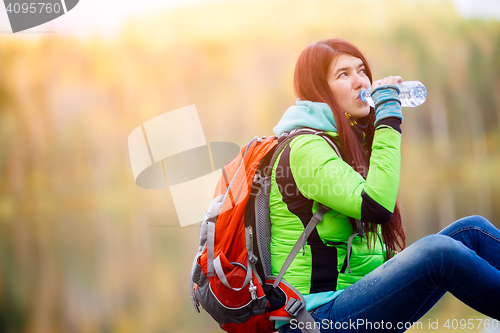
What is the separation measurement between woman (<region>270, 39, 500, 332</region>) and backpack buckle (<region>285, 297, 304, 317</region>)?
2cm

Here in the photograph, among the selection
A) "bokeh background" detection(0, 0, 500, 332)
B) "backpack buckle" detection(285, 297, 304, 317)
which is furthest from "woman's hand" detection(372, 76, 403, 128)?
"bokeh background" detection(0, 0, 500, 332)

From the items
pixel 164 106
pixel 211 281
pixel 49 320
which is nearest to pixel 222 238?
pixel 211 281

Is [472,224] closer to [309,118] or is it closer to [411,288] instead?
[411,288]

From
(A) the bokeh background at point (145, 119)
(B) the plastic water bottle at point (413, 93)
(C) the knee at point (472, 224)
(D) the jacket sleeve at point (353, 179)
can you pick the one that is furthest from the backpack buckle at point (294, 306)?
(A) the bokeh background at point (145, 119)

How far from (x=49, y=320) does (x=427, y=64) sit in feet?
8.11

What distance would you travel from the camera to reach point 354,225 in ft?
2.82

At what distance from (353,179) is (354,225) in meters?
0.13

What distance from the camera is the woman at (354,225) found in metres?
0.73

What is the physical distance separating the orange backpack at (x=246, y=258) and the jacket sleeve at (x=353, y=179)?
2.3 inches

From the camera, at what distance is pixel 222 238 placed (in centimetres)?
89

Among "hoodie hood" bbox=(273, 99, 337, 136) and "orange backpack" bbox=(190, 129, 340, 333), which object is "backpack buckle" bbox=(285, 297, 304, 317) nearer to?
"orange backpack" bbox=(190, 129, 340, 333)

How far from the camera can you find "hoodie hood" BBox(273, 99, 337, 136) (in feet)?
2.92

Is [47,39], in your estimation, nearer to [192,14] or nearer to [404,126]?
[192,14]

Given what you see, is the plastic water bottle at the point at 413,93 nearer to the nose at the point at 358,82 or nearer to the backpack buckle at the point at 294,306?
the nose at the point at 358,82
